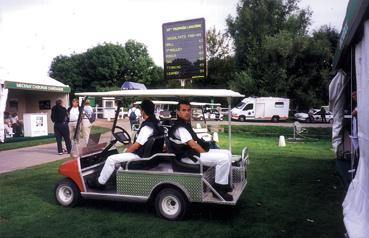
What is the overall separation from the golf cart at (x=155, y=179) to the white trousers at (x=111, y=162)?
8cm

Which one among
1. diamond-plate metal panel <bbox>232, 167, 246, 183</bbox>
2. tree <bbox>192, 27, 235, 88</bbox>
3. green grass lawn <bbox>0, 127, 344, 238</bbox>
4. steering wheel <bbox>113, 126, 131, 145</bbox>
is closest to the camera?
green grass lawn <bbox>0, 127, 344, 238</bbox>

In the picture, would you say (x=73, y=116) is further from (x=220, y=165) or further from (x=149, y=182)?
(x=220, y=165)

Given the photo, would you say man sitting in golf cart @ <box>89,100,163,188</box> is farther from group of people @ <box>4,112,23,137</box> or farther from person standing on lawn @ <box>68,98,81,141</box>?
group of people @ <box>4,112,23,137</box>

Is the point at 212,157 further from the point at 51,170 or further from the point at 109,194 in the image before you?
the point at 51,170

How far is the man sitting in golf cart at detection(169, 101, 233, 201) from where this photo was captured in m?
5.64

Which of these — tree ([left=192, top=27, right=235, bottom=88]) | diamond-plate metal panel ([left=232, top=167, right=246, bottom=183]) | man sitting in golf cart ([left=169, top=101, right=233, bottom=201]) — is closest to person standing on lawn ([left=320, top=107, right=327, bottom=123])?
tree ([left=192, top=27, right=235, bottom=88])

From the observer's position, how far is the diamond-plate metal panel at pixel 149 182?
18.2 feet

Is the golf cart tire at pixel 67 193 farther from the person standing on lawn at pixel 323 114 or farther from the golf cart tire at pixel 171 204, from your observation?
the person standing on lawn at pixel 323 114

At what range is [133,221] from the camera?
574 centimetres

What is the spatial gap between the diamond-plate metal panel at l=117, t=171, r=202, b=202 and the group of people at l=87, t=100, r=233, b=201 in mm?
291

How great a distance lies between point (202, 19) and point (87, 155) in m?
7.21

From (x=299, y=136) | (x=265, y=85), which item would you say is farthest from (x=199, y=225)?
(x=265, y=85)

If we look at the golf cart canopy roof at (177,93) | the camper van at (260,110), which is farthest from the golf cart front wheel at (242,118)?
the golf cart canopy roof at (177,93)

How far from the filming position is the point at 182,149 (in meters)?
5.87
